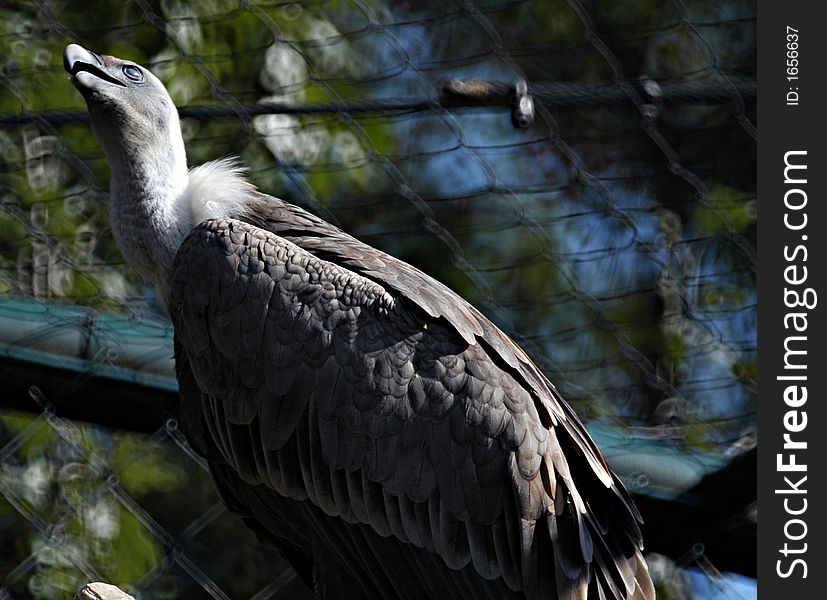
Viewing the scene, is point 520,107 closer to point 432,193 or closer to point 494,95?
point 494,95

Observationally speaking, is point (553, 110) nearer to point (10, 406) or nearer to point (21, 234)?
point (21, 234)

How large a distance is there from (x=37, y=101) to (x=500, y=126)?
870 millimetres

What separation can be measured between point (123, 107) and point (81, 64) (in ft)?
0.25

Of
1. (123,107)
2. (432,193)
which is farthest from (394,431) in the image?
(432,193)

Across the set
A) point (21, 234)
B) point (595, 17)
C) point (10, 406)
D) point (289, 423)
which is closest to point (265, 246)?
point (289, 423)

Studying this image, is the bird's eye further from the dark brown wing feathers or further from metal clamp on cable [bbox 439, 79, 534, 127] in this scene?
metal clamp on cable [bbox 439, 79, 534, 127]

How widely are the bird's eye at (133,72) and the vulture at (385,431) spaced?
29cm

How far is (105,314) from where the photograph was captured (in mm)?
2100

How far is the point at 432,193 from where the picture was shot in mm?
2822

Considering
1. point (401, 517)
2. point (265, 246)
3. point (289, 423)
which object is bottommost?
point (401, 517)

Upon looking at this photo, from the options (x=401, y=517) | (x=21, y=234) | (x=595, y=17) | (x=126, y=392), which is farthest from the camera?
(x=595, y=17)

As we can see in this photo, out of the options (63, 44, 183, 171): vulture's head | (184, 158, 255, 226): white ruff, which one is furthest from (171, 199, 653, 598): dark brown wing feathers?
(63, 44, 183, 171): vulture's head

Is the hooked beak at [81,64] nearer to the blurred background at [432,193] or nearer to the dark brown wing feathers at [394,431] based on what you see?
the dark brown wing feathers at [394,431]

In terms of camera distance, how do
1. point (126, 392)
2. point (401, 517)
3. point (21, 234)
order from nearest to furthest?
point (401, 517)
point (126, 392)
point (21, 234)
